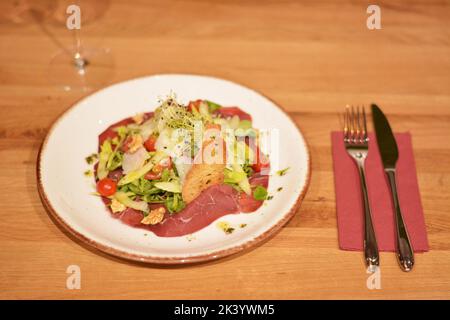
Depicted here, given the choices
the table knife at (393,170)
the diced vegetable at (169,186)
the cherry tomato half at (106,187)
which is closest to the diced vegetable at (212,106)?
the diced vegetable at (169,186)

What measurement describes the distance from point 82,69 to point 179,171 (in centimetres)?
118

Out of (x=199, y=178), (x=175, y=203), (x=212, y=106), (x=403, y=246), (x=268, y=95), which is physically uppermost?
(x=268, y=95)

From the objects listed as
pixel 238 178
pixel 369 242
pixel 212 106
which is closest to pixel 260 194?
pixel 238 178

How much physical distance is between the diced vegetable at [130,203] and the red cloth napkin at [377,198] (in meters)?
0.87

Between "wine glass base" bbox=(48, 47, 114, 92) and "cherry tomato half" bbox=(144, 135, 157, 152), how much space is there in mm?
756

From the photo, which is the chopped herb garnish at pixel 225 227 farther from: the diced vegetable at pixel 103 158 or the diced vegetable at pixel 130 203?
the diced vegetable at pixel 103 158

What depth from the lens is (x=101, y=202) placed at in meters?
2.09

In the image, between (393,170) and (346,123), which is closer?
(393,170)

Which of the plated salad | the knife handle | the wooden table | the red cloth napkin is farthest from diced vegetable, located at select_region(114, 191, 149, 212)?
the knife handle

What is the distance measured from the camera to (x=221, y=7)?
135 inches

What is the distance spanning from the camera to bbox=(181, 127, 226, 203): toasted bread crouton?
2.04 meters

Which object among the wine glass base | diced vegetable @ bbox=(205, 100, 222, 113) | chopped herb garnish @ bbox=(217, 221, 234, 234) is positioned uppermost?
the wine glass base

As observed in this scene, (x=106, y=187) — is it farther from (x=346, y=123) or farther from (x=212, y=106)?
(x=346, y=123)

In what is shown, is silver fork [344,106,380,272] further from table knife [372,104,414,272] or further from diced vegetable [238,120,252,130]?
diced vegetable [238,120,252,130]
